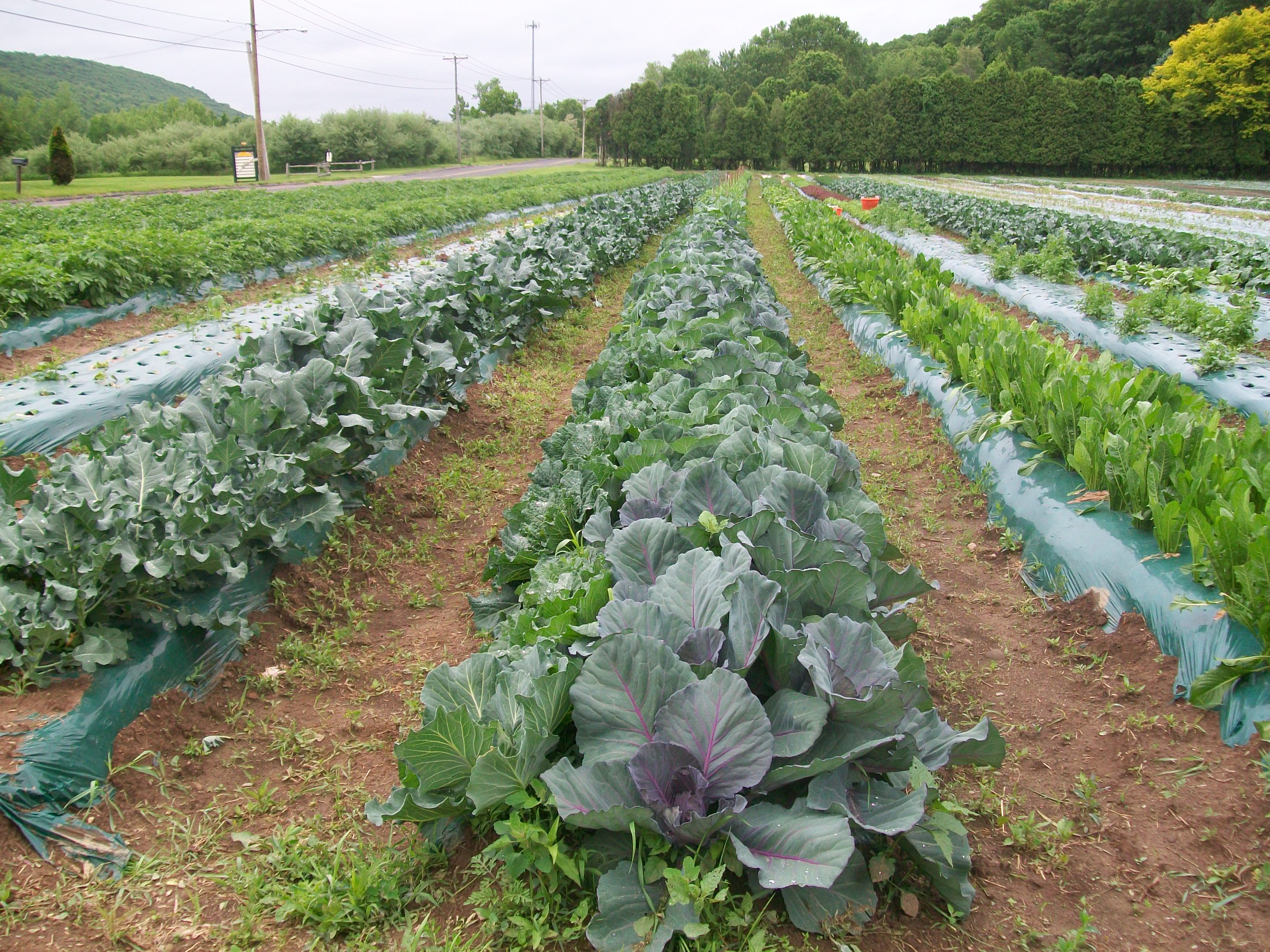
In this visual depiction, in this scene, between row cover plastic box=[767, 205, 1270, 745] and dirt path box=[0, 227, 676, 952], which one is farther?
row cover plastic box=[767, 205, 1270, 745]

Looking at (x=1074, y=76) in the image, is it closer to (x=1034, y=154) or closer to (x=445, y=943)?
(x=1034, y=154)

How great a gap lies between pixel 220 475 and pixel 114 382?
10.5 feet

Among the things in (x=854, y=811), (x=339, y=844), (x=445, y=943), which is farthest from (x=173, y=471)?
(x=854, y=811)

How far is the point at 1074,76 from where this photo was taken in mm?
61250

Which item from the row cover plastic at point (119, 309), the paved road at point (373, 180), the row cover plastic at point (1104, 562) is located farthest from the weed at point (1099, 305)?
the paved road at point (373, 180)

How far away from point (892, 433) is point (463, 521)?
3534 mm

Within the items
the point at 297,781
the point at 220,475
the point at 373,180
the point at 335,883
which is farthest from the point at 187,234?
the point at 373,180

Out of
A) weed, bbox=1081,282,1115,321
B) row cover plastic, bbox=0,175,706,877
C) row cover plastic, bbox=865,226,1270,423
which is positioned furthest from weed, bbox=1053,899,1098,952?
weed, bbox=1081,282,1115,321

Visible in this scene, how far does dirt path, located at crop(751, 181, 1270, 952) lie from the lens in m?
2.01

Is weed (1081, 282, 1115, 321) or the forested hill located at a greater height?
the forested hill

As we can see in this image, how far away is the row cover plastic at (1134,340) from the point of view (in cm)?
563

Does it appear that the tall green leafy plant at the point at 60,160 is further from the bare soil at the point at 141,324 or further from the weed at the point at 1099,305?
the weed at the point at 1099,305

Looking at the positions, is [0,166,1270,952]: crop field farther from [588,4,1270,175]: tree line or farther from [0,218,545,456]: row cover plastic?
[588,4,1270,175]: tree line

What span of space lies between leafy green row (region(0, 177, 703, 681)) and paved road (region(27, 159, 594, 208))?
52.4ft
